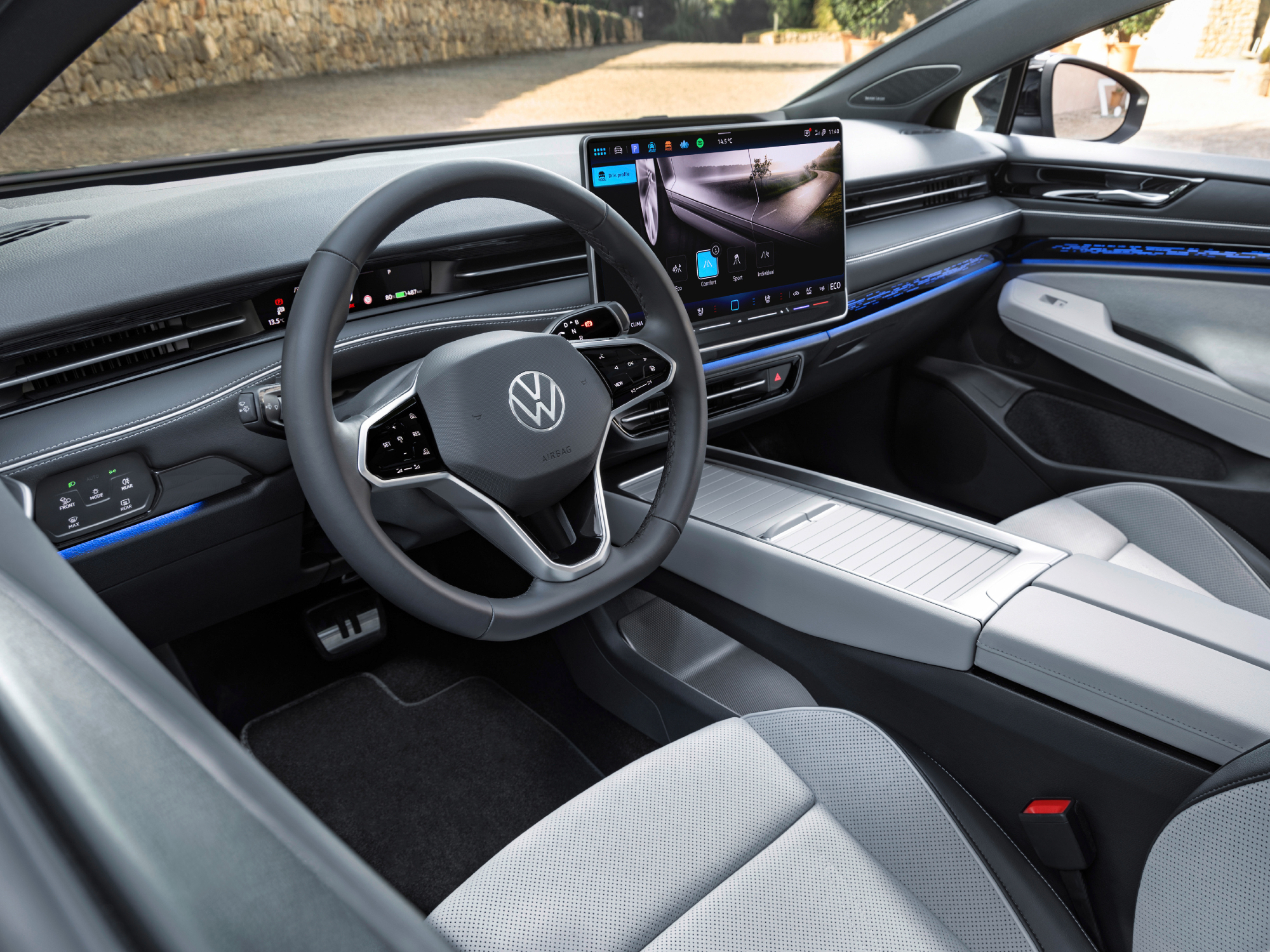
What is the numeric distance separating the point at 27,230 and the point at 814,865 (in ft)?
4.04

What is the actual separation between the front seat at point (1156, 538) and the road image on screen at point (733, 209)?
24.4 inches

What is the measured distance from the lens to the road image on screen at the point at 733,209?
1.44 metres

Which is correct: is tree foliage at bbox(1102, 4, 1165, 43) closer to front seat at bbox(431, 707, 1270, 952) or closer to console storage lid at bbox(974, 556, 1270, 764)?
console storage lid at bbox(974, 556, 1270, 764)

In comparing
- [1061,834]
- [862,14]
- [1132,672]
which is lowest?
[1061,834]

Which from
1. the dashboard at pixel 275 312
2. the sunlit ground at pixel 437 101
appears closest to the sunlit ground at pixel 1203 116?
the sunlit ground at pixel 437 101

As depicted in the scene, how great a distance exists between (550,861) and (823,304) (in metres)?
1.20

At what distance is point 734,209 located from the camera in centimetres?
157

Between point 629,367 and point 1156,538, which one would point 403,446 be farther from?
point 1156,538

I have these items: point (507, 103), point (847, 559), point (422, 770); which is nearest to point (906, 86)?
point (507, 103)

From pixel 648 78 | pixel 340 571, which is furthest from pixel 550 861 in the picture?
pixel 648 78

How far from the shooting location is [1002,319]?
2.41 metres

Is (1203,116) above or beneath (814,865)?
above

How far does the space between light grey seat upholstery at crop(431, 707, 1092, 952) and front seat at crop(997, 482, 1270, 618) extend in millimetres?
685

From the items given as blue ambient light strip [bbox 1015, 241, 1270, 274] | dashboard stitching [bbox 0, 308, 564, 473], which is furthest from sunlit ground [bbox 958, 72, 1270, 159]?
dashboard stitching [bbox 0, 308, 564, 473]
